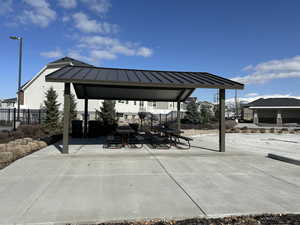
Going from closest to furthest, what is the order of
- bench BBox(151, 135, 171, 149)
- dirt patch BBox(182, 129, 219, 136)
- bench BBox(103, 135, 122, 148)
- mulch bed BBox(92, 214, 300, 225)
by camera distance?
mulch bed BBox(92, 214, 300, 225) → bench BBox(103, 135, 122, 148) → bench BBox(151, 135, 171, 149) → dirt patch BBox(182, 129, 219, 136)

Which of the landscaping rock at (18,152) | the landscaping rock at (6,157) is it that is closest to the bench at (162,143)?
the landscaping rock at (18,152)

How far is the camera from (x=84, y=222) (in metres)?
3.09

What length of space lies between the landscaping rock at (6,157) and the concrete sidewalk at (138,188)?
0.43 meters

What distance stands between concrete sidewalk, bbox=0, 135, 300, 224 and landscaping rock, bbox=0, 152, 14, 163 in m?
0.43

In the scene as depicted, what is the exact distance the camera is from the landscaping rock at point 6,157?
22.3ft

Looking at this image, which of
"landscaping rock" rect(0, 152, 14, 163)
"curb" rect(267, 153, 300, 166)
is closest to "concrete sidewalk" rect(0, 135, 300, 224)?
"curb" rect(267, 153, 300, 166)

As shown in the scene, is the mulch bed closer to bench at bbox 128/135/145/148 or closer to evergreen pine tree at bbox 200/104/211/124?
bench at bbox 128/135/145/148

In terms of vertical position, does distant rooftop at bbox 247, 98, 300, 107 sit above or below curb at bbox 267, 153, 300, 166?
above

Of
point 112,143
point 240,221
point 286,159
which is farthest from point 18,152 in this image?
point 286,159

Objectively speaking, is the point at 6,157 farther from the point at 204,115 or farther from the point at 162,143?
the point at 204,115

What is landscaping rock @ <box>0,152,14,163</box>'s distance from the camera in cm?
680

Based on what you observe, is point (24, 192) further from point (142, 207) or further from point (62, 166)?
point (142, 207)

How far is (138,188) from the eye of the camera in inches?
178

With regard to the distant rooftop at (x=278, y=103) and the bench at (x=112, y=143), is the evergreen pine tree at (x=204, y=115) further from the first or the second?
the bench at (x=112, y=143)
